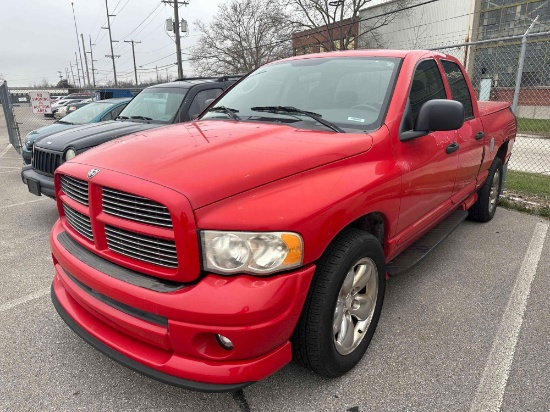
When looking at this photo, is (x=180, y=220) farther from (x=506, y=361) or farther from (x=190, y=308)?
(x=506, y=361)

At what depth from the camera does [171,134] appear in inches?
105

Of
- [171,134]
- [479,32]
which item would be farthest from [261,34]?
[171,134]

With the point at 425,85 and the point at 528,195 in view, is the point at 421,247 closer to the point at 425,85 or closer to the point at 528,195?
the point at 425,85

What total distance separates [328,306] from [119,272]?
1055mm

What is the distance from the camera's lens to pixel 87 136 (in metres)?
5.27

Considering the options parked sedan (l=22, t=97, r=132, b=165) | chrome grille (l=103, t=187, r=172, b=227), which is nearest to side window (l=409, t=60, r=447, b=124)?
chrome grille (l=103, t=187, r=172, b=227)

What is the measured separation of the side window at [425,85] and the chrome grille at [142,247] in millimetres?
2015

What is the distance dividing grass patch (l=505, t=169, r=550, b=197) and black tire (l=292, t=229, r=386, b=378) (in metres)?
5.41

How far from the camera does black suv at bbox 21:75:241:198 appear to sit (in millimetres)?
5043

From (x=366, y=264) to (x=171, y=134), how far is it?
4.82ft

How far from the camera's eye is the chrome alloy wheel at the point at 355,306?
7.52 feet

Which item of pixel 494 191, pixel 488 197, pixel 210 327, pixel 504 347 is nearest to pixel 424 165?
pixel 504 347

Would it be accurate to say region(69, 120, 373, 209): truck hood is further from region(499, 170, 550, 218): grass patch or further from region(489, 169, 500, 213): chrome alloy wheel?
region(499, 170, 550, 218): grass patch

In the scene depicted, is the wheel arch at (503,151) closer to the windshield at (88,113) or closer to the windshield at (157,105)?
the windshield at (157,105)
